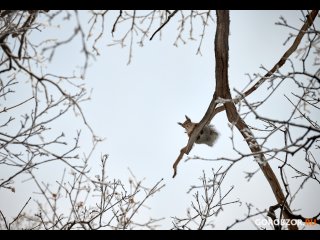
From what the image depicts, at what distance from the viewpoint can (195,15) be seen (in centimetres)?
421

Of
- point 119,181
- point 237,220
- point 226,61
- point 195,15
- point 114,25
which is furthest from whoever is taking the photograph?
point 119,181

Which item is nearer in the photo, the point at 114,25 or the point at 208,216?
the point at 114,25

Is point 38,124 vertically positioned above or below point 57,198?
above

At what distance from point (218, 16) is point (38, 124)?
2745mm
